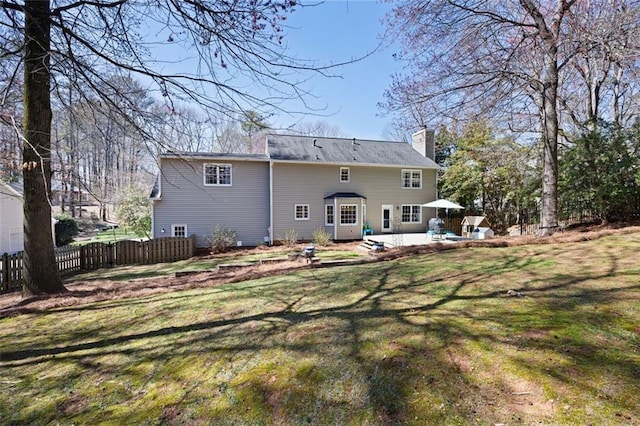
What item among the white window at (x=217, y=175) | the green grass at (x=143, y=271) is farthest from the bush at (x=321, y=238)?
the white window at (x=217, y=175)

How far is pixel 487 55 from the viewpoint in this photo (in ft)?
32.2

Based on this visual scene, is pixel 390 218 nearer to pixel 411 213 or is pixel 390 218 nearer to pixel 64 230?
pixel 411 213

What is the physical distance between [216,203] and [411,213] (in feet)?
39.4

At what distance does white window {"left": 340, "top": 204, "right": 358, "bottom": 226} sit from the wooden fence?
8385 mm

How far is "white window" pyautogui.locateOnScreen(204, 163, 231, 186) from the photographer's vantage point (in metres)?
16.6

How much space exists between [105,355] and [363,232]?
15.8 meters

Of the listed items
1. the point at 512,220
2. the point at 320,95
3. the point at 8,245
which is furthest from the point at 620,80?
the point at 8,245

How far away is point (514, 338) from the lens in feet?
9.40

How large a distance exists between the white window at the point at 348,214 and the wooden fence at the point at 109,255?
8.38 meters

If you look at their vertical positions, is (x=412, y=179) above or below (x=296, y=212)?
above

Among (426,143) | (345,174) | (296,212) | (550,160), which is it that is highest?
(426,143)

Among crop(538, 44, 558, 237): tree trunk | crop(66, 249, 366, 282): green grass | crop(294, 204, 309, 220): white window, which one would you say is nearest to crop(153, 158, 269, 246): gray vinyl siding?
crop(294, 204, 309, 220): white window

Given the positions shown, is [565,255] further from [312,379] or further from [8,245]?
[8,245]

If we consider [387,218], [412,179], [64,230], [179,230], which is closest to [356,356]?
[179,230]
